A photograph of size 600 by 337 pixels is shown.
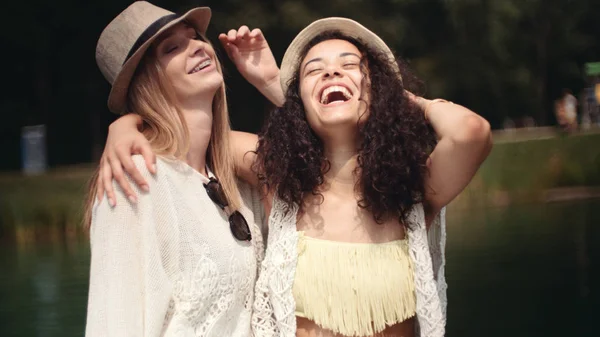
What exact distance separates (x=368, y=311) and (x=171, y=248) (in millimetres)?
554

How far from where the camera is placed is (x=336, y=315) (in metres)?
2.45

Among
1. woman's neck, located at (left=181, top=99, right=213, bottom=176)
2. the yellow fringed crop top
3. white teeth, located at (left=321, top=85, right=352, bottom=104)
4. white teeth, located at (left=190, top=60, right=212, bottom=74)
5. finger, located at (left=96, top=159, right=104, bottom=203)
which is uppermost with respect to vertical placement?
white teeth, located at (left=190, top=60, right=212, bottom=74)

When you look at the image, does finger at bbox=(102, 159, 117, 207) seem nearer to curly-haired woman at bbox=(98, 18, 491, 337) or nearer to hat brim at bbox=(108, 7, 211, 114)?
hat brim at bbox=(108, 7, 211, 114)

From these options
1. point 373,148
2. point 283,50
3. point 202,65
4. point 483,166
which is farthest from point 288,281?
point 283,50

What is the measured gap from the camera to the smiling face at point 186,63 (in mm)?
2531

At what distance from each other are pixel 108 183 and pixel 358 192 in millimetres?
700

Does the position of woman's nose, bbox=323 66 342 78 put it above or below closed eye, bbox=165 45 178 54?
below

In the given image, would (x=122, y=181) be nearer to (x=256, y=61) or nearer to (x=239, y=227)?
(x=239, y=227)

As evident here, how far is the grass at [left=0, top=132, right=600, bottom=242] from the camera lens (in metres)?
10.3

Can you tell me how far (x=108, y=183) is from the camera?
226 centimetres

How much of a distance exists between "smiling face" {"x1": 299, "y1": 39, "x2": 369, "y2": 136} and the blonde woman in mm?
266

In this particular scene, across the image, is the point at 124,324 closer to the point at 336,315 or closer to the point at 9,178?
the point at 336,315

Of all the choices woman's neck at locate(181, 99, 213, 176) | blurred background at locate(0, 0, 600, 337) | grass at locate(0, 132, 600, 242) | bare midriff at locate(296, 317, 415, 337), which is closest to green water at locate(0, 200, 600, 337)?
blurred background at locate(0, 0, 600, 337)

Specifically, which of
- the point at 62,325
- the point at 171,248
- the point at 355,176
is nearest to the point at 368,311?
the point at 355,176
